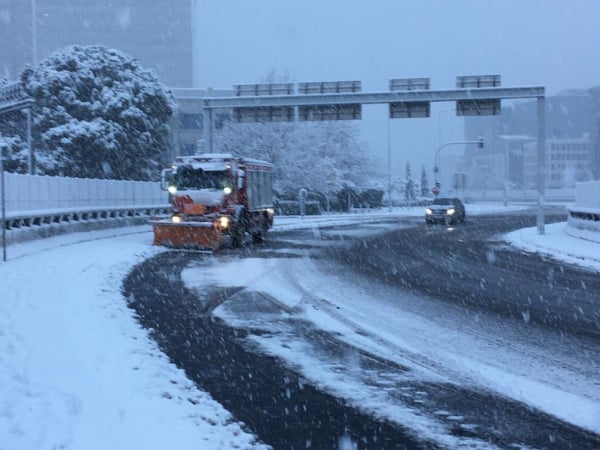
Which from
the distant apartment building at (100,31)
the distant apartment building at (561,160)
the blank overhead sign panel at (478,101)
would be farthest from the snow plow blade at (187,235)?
the distant apartment building at (561,160)

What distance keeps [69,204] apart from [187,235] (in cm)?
678

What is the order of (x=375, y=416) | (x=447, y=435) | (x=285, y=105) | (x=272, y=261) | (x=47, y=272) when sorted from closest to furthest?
(x=447, y=435) → (x=375, y=416) → (x=47, y=272) → (x=272, y=261) → (x=285, y=105)

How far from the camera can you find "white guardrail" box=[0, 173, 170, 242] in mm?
21234

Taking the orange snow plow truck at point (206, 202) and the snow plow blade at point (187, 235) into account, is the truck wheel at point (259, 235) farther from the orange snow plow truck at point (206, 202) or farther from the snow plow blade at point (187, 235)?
the snow plow blade at point (187, 235)

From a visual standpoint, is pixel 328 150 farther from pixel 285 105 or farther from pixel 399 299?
pixel 399 299

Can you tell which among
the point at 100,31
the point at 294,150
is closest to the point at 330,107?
the point at 294,150

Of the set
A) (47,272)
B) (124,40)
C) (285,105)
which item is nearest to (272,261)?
(47,272)

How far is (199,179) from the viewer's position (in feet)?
73.3

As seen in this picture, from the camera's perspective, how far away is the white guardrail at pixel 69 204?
21.2 m

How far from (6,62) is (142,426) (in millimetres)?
166902

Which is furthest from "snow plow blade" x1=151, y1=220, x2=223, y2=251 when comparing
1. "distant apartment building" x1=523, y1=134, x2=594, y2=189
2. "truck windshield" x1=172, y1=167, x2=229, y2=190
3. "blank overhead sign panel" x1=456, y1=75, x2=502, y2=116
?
"distant apartment building" x1=523, y1=134, x2=594, y2=189

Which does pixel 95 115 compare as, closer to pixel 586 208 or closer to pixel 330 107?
pixel 330 107

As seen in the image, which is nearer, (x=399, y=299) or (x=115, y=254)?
(x=399, y=299)

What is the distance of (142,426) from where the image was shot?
548 cm
